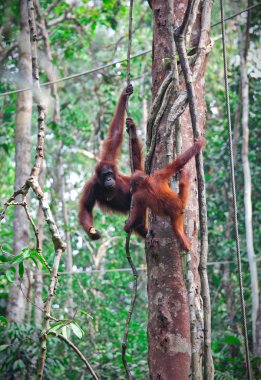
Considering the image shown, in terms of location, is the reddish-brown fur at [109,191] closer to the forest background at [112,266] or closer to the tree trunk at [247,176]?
the forest background at [112,266]

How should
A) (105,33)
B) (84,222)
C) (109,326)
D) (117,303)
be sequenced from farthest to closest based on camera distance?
(105,33) < (117,303) < (109,326) < (84,222)

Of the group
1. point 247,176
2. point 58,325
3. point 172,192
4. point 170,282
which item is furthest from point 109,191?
point 58,325

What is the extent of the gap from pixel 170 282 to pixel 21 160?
373cm

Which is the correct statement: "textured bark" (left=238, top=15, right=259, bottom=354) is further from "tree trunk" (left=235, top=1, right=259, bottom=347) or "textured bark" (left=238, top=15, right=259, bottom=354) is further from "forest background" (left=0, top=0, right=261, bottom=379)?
"forest background" (left=0, top=0, right=261, bottom=379)

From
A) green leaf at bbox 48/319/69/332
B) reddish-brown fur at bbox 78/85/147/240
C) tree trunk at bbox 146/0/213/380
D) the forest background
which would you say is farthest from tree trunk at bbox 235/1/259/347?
green leaf at bbox 48/319/69/332

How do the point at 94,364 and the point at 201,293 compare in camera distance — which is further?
the point at 94,364

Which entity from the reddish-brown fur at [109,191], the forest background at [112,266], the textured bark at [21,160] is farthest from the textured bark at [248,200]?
the textured bark at [21,160]

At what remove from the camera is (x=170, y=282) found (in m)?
1.92

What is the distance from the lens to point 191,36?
229 cm

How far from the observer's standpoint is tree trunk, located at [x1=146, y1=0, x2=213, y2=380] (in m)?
1.82

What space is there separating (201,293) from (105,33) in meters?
13.3

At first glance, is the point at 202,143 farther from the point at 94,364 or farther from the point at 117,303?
the point at 117,303

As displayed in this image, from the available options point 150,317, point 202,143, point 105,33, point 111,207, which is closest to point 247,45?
point 111,207

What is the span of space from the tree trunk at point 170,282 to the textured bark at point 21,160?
2.98 m
